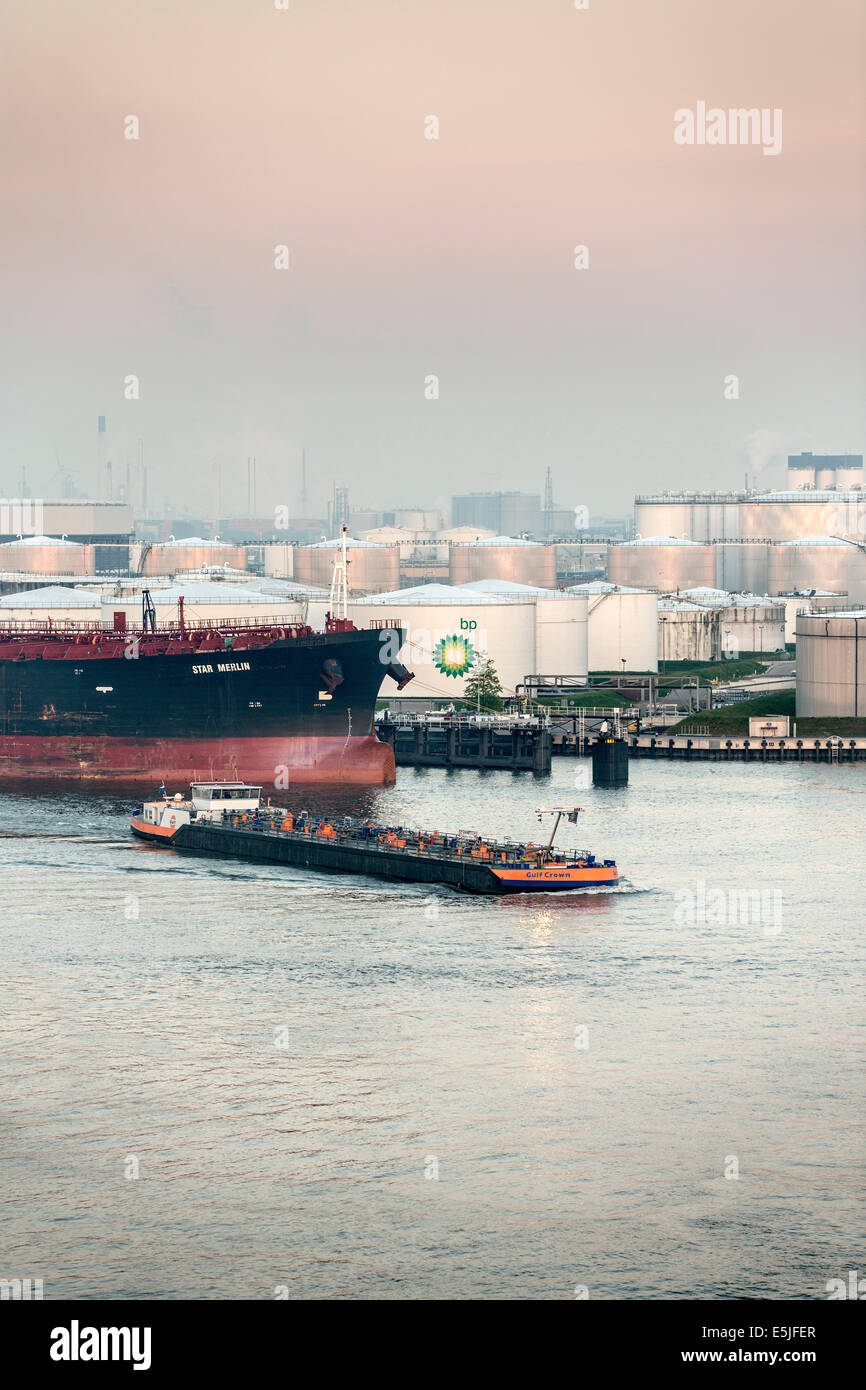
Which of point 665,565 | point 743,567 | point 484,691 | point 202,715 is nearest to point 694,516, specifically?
point 743,567

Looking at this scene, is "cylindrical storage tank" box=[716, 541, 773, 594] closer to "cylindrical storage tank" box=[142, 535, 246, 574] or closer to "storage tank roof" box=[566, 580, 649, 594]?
"storage tank roof" box=[566, 580, 649, 594]

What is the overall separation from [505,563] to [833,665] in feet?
187

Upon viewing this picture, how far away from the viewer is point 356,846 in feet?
153

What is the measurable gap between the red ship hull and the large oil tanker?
3 centimetres

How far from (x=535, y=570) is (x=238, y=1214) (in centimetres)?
11170

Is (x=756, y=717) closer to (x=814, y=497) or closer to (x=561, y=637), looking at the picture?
(x=561, y=637)

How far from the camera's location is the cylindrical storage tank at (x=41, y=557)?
506 feet

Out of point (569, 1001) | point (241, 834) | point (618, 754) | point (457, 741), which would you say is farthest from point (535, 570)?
point (569, 1001)

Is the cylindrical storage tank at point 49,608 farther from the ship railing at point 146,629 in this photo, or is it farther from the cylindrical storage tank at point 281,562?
the cylindrical storage tank at point 281,562

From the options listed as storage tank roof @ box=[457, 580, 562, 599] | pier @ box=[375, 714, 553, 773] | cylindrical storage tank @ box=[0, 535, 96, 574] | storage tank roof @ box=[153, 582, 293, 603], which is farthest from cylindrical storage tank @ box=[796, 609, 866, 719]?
cylindrical storage tank @ box=[0, 535, 96, 574]

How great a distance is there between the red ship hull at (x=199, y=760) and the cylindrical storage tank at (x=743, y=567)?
8572 centimetres

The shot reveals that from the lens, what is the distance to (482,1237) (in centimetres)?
2333

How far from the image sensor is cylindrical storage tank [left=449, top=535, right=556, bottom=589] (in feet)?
439
